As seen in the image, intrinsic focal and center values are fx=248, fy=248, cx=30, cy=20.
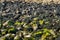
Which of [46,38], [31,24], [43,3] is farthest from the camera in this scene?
[43,3]

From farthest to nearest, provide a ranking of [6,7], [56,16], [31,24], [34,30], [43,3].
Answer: [43,3], [6,7], [56,16], [31,24], [34,30]

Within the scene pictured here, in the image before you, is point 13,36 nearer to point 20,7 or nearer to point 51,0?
point 20,7

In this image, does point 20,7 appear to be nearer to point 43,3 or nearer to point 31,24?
point 43,3

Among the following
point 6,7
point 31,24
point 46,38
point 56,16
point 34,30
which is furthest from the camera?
point 6,7

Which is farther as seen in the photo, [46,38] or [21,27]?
[21,27]

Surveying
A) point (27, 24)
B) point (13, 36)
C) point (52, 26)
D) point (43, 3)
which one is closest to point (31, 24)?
point (27, 24)

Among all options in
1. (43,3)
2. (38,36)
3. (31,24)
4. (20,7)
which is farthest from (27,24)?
(43,3)

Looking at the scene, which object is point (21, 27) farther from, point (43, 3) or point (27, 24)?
point (43, 3)

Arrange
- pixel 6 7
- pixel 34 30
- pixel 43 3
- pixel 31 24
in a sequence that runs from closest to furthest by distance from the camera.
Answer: pixel 34 30 → pixel 31 24 → pixel 6 7 → pixel 43 3

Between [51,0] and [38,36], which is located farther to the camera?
[51,0]
